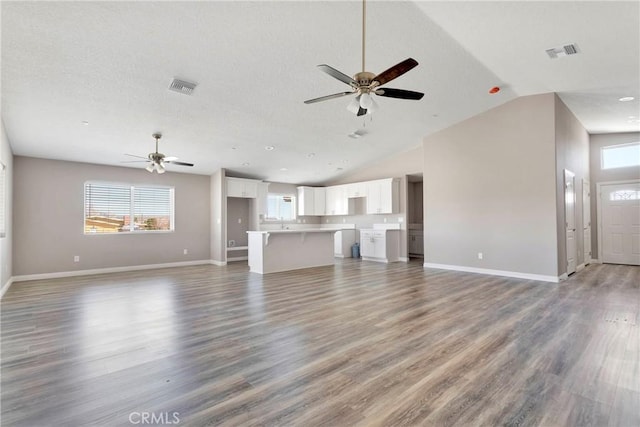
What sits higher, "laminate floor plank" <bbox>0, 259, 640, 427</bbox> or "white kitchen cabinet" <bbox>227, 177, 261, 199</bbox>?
"white kitchen cabinet" <bbox>227, 177, 261, 199</bbox>

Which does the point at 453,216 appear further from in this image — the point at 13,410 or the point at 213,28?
the point at 13,410

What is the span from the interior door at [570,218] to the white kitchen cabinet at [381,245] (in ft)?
12.2

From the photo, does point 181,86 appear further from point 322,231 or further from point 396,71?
point 322,231

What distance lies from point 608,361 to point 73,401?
3.88 meters

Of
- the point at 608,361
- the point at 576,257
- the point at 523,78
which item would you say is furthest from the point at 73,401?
the point at 576,257

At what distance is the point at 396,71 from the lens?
2.74 meters

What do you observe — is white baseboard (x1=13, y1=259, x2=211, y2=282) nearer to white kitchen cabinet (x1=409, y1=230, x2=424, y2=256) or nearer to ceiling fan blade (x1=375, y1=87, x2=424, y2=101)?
white kitchen cabinet (x1=409, y1=230, x2=424, y2=256)

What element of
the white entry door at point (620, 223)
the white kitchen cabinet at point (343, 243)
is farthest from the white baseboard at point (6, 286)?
the white entry door at point (620, 223)

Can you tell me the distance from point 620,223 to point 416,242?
15.6 ft

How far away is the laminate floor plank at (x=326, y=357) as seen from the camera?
185 cm

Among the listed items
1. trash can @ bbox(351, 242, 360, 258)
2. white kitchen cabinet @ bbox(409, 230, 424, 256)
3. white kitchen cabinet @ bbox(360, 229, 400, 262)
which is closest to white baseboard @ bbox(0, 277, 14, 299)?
white kitchen cabinet @ bbox(360, 229, 400, 262)

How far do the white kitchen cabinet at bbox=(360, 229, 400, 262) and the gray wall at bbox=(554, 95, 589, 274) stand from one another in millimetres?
3716

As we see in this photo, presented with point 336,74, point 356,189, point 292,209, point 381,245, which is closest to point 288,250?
point 381,245

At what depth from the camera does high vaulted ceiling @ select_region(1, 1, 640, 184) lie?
321cm
